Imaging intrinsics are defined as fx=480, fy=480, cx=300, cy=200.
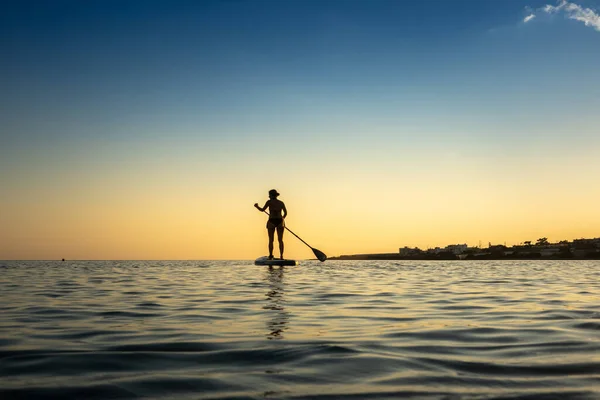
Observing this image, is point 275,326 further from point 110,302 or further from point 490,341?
point 110,302

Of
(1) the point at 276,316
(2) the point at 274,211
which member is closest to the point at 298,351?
(1) the point at 276,316

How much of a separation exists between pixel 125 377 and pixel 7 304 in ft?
19.8

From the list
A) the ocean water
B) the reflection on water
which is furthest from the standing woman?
the ocean water

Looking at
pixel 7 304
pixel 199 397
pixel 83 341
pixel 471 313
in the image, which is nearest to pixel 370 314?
pixel 471 313

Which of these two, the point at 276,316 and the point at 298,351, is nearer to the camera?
the point at 298,351

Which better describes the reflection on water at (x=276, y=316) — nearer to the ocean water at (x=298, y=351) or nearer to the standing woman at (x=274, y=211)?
the ocean water at (x=298, y=351)

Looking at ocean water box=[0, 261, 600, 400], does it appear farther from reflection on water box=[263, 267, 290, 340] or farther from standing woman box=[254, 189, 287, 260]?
standing woman box=[254, 189, 287, 260]

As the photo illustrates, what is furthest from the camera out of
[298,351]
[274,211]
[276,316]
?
[274,211]

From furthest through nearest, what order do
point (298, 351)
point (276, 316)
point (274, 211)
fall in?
point (274, 211), point (276, 316), point (298, 351)

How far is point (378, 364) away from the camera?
12.4 feet

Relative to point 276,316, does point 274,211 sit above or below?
above

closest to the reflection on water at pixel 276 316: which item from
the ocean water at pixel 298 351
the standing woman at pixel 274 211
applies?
the ocean water at pixel 298 351

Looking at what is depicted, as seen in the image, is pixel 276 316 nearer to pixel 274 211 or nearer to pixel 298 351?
pixel 298 351

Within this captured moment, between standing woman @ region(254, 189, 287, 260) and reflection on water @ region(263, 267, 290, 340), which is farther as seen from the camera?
standing woman @ region(254, 189, 287, 260)
